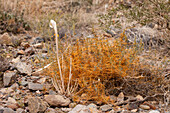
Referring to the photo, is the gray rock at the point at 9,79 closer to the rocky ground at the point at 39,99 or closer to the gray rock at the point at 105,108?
the rocky ground at the point at 39,99

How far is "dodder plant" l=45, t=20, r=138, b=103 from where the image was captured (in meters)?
2.39

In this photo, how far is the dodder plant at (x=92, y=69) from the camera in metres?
2.39

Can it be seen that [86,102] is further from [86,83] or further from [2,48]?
[2,48]

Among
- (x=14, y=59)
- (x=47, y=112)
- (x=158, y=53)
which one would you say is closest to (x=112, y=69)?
(x=47, y=112)

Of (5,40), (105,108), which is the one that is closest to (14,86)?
(105,108)

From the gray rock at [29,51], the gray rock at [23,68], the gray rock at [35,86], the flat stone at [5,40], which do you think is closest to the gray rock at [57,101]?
the gray rock at [35,86]

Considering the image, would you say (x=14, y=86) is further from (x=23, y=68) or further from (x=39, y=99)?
(x=39, y=99)

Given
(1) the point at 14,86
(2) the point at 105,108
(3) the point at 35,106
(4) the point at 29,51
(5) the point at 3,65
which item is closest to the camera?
(3) the point at 35,106

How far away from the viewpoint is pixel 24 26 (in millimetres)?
5301

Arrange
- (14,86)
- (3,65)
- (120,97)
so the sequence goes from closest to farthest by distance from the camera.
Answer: (120,97) → (14,86) → (3,65)

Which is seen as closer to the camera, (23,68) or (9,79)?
(9,79)

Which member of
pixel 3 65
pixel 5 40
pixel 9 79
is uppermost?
pixel 5 40

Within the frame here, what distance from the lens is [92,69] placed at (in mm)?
2471

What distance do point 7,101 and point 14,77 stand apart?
537mm
